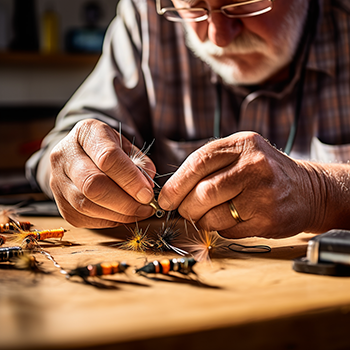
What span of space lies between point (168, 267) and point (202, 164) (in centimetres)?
25

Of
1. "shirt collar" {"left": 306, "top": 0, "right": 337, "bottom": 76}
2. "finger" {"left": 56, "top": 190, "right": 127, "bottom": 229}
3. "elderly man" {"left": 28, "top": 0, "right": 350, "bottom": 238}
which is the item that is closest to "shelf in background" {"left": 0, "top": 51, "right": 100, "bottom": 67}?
"elderly man" {"left": 28, "top": 0, "right": 350, "bottom": 238}

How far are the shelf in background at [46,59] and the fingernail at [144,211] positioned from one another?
9.29 ft

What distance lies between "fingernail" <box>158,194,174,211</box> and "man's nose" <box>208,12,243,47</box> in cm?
64

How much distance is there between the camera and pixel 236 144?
37.6 inches

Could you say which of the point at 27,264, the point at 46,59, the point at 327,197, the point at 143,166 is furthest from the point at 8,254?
the point at 46,59

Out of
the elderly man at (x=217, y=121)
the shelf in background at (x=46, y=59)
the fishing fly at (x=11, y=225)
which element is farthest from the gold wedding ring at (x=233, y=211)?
the shelf in background at (x=46, y=59)

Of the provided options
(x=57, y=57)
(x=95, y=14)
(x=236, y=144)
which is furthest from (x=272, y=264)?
(x=95, y=14)

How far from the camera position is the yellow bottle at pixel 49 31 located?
364 cm

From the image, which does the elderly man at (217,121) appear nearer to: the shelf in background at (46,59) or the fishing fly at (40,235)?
the fishing fly at (40,235)

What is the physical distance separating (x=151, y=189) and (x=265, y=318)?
1.63 feet

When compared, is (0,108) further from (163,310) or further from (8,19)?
(163,310)

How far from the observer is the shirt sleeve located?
1.74m

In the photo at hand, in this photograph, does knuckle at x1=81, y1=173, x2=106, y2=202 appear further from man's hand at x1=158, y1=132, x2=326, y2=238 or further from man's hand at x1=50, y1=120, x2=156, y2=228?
man's hand at x1=158, y1=132, x2=326, y2=238

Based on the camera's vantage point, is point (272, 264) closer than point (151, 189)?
Yes
